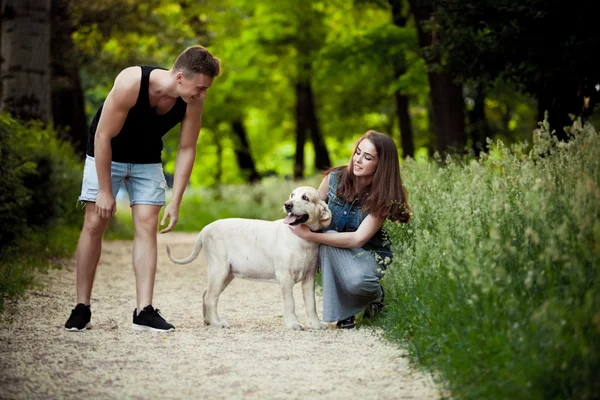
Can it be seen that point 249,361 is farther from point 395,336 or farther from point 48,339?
point 48,339

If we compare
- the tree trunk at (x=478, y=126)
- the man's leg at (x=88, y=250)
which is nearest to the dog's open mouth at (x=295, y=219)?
the man's leg at (x=88, y=250)

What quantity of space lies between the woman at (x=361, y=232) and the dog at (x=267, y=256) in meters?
0.11

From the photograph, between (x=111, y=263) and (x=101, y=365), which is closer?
(x=101, y=365)

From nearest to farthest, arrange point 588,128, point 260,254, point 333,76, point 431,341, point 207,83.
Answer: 1. point 431,341
2. point 588,128
3. point 207,83
4. point 260,254
5. point 333,76

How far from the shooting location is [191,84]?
248 inches

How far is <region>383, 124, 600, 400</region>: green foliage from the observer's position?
3992mm

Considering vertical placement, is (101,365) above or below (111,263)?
above

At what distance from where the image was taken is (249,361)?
5.50m

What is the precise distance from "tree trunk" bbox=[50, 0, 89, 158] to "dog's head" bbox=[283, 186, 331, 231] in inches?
395

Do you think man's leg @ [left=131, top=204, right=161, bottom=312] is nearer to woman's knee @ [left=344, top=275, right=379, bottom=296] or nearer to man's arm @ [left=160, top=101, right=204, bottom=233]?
man's arm @ [left=160, top=101, right=204, bottom=233]

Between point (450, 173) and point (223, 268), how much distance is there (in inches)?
121

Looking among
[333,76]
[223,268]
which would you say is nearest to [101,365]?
[223,268]

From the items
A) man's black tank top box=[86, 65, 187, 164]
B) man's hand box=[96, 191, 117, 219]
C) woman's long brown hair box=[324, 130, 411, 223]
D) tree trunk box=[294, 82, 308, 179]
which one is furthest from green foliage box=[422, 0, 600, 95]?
tree trunk box=[294, 82, 308, 179]

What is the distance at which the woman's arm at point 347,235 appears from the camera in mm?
6672
